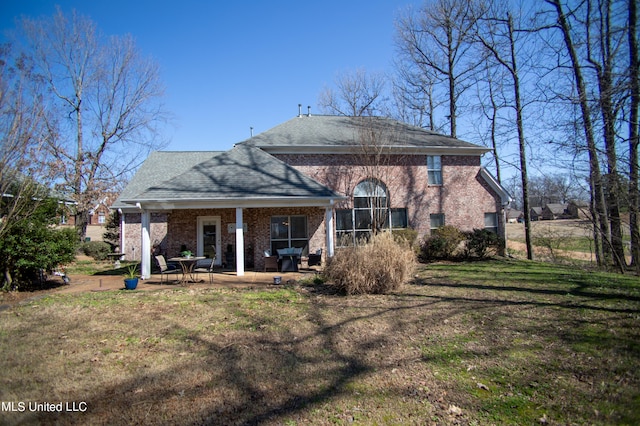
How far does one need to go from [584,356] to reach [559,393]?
1.44 metres

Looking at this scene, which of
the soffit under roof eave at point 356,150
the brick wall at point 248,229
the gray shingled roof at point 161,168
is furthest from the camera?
the gray shingled roof at point 161,168

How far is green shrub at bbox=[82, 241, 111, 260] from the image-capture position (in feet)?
68.7

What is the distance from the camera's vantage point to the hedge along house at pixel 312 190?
508 inches

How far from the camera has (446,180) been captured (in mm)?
18500

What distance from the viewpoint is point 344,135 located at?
18.4 metres

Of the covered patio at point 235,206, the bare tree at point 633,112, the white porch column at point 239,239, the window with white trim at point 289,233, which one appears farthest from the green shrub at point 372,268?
the window with white trim at point 289,233

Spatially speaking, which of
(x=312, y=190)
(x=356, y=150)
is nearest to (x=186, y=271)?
(x=312, y=190)

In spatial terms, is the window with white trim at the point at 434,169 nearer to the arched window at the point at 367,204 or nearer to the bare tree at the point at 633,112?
the arched window at the point at 367,204

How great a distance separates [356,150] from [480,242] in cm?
743

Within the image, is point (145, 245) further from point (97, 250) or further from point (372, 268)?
point (97, 250)

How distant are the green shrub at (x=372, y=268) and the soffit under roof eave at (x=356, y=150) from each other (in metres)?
8.58

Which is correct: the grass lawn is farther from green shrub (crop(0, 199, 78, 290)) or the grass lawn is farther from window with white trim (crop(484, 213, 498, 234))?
window with white trim (crop(484, 213, 498, 234))

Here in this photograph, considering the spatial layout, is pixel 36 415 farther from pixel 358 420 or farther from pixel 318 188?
pixel 318 188

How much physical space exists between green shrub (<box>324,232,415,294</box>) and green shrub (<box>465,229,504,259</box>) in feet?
28.5
